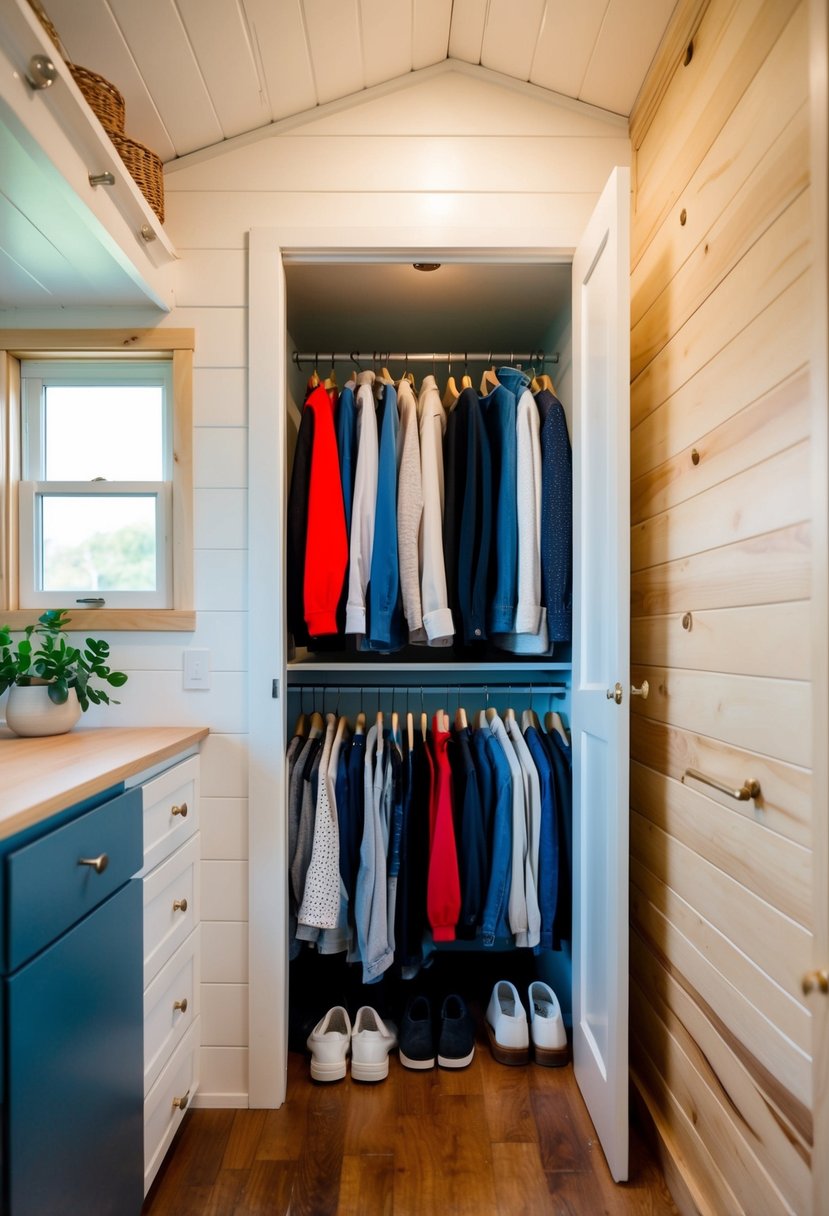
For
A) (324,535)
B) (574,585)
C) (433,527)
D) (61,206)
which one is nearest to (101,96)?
(61,206)

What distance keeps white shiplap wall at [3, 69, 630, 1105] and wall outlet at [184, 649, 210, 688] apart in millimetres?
21

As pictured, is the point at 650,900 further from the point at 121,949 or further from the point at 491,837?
the point at 121,949

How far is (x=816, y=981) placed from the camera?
0.73 m

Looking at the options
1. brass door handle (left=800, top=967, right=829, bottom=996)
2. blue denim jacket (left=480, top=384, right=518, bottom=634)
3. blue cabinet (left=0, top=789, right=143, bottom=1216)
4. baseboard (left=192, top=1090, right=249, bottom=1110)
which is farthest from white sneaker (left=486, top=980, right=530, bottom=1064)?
brass door handle (left=800, top=967, right=829, bottom=996)

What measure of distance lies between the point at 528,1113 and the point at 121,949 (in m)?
1.11

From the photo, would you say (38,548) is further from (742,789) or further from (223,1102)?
(742,789)

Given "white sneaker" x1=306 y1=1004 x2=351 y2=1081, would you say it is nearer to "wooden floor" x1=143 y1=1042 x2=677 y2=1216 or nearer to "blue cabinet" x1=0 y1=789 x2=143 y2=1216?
"wooden floor" x1=143 y1=1042 x2=677 y2=1216

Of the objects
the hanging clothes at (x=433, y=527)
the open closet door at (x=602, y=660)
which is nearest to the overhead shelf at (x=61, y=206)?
the hanging clothes at (x=433, y=527)

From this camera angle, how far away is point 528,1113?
1.62 m

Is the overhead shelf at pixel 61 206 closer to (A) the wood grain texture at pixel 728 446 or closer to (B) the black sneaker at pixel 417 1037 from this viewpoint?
(A) the wood grain texture at pixel 728 446

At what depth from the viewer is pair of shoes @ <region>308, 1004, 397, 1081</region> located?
68.2 inches

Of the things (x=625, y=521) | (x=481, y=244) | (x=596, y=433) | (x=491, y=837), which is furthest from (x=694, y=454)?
(x=491, y=837)

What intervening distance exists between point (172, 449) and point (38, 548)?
0.46 metres

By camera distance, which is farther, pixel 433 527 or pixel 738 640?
pixel 433 527
